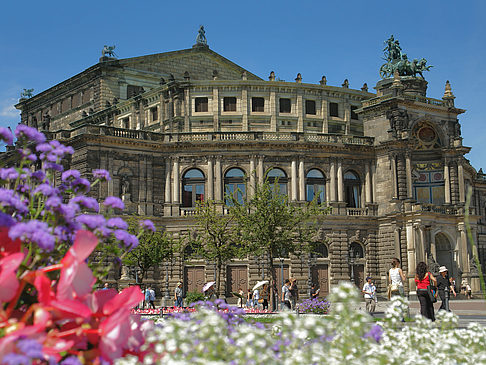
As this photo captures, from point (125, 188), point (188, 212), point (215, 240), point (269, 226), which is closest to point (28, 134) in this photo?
point (269, 226)

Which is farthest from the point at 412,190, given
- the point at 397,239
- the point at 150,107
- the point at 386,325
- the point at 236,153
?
the point at 386,325

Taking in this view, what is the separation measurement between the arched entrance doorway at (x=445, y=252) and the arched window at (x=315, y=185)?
403 inches

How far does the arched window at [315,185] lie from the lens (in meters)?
56.2

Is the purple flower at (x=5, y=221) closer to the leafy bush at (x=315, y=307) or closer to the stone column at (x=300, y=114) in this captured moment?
the leafy bush at (x=315, y=307)

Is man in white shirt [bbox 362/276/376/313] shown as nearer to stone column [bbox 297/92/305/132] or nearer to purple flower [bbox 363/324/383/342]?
purple flower [bbox 363/324/383/342]

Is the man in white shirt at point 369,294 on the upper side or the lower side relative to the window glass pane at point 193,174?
lower

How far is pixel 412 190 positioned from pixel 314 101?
11477 mm

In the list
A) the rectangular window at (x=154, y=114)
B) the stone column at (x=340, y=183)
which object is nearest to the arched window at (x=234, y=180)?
the stone column at (x=340, y=183)

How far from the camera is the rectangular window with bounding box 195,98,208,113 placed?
191 ft

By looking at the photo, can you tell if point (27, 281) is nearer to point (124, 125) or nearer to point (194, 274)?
point (194, 274)

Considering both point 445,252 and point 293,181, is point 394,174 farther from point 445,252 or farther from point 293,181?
point 293,181

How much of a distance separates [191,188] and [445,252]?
22.0 metres

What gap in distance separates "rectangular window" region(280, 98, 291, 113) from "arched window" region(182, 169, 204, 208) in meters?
9.93

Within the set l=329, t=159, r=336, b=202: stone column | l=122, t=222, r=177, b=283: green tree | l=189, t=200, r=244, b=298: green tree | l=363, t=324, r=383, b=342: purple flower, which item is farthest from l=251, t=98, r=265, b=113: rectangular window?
l=363, t=324, r=383, b=342: purple flower
